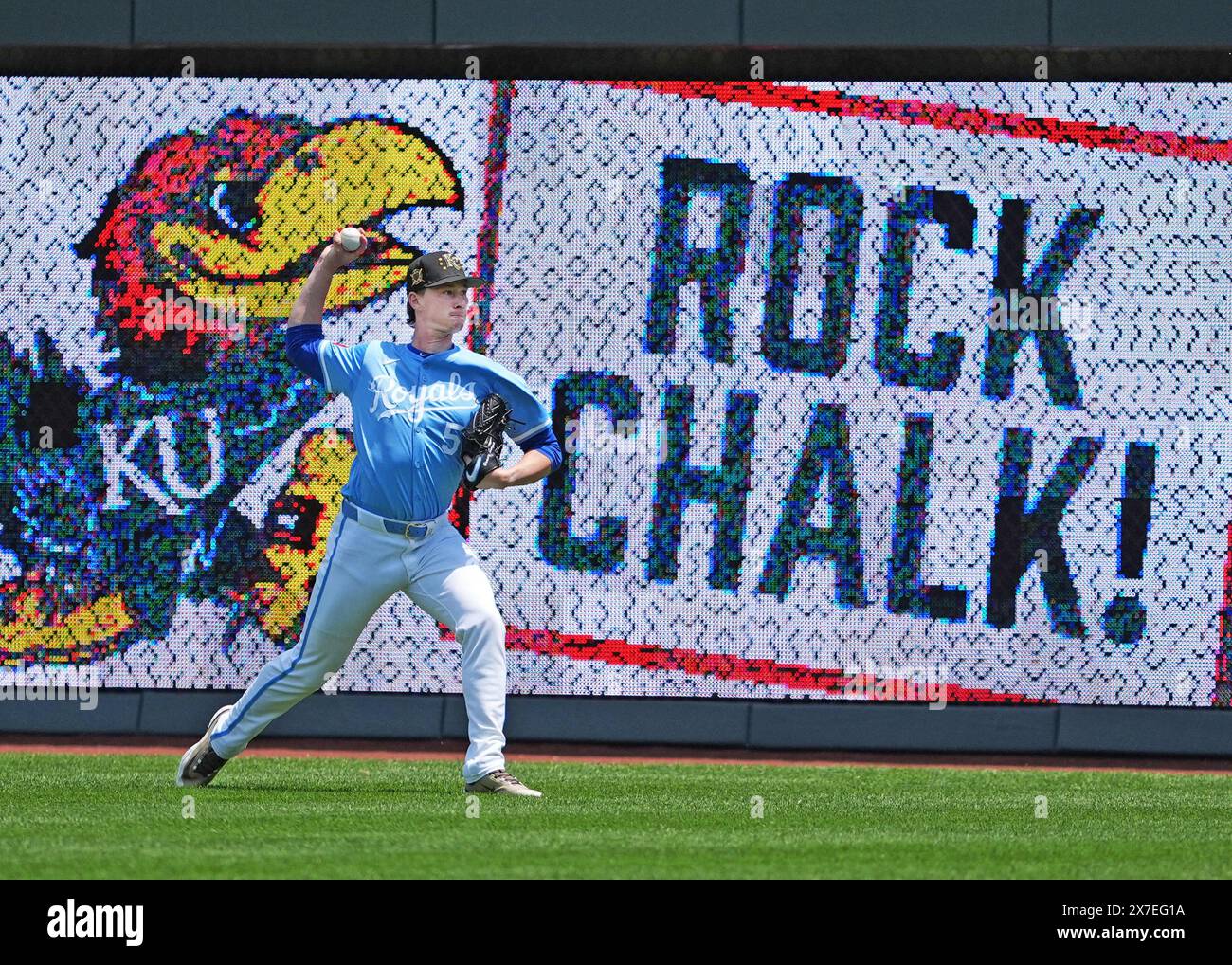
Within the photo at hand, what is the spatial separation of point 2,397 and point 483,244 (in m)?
2.48

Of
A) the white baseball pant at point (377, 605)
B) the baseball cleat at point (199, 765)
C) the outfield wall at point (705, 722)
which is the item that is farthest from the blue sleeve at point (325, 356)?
the outfield wall at point (705, 722)

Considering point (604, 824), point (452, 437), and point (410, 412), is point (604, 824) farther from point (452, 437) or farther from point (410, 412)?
point (410, 412)

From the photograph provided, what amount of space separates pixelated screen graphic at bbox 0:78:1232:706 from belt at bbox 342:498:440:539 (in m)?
2.57

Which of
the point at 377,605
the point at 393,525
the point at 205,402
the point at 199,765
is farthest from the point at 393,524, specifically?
the point at 205,402

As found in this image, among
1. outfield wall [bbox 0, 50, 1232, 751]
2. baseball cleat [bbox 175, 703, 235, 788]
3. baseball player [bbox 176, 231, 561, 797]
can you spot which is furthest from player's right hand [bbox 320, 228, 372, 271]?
outfield wall [bbox 0, 50, 1232, 751]

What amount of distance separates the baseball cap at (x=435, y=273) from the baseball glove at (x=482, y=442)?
44cm

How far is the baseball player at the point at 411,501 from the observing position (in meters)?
7.04

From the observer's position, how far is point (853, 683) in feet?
31.6

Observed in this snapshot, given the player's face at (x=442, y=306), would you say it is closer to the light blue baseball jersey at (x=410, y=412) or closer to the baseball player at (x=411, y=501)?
the baseball player at (x=411, y=501)

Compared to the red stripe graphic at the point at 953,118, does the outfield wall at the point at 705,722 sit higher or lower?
lower
